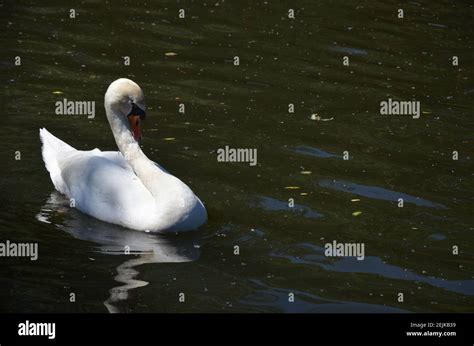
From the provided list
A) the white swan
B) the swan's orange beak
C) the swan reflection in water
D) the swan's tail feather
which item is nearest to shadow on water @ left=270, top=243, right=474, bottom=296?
the swan reflection in water

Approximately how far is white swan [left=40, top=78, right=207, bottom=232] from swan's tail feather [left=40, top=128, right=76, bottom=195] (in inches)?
2.1

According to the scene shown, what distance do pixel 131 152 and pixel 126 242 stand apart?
1095 mm

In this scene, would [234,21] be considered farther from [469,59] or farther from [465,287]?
[465,287]

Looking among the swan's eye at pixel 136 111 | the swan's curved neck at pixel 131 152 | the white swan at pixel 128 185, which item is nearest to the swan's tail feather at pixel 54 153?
the white swan at pixel 128 185

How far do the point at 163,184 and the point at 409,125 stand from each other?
4.29 m

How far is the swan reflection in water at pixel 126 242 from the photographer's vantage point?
1047cm

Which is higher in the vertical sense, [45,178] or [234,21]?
[234,21]

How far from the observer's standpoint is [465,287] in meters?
10.3

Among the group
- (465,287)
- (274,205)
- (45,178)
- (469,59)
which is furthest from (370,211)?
(469,59)

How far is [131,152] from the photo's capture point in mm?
11742

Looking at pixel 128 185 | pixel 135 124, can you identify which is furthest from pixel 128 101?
pixel 128 185

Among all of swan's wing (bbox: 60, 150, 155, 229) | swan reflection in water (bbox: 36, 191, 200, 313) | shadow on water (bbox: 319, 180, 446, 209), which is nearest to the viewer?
swan reflection in water (bbox: 36, 191, 200, 313)

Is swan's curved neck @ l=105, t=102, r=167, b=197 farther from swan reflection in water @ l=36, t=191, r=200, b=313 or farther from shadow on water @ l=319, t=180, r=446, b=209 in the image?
shadow on water @ l=319, t=180, r=446, b=209

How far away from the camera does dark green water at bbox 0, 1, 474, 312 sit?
10.3 m
